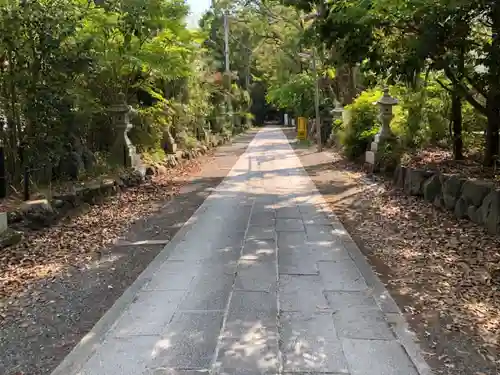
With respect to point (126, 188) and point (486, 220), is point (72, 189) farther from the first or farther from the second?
point (486, 220)

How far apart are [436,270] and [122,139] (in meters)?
8.37

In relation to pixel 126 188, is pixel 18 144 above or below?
above

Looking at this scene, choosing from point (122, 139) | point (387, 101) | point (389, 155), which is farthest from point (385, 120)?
point (122, 139)

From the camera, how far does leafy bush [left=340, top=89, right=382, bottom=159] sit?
46.2ft

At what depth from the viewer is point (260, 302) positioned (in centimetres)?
434

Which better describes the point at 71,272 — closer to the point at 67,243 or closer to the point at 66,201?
the point at 67,243

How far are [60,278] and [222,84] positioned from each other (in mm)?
25157

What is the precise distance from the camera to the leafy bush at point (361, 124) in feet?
46.2

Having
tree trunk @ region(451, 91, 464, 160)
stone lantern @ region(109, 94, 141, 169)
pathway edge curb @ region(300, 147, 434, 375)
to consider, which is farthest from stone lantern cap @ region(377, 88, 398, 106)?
pathway edge curb @ region(300, 147, 434, 375)

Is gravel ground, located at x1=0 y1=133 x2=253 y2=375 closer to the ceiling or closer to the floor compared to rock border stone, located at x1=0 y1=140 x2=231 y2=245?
closer to the floor

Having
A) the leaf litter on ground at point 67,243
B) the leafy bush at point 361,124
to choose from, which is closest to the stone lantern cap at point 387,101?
the leafy bush at point 361,124

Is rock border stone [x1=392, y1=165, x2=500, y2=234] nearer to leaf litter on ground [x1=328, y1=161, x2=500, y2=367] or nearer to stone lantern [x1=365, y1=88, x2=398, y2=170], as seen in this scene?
leaf litter on ground [x1=328, y1=161, x2=500, y2=367]

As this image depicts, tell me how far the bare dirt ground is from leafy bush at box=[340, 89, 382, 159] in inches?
182

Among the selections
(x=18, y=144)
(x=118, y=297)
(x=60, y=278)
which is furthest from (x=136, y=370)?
(x=18, y=144)
